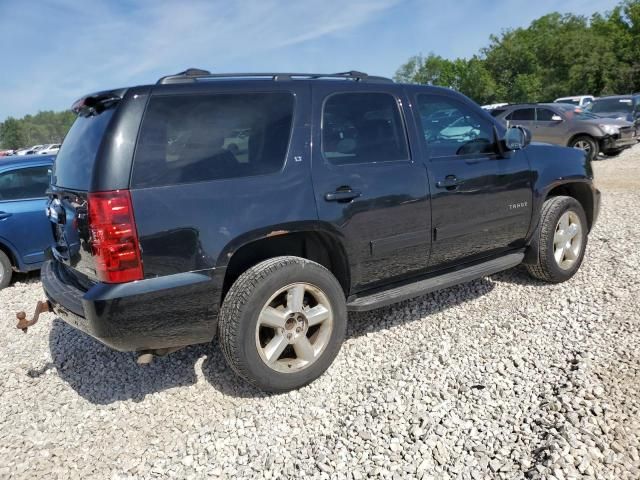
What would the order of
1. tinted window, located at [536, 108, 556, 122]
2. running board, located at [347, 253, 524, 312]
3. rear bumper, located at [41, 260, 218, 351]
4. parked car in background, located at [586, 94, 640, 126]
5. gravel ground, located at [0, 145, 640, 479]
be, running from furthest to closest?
parked car in background, located at [586, 94, 640, 126] → tinted window, located at [536, 108, 556, 122] → running board, located at [347, 253, 524, 312] → rear bumper, located at [41, 260, 218, 351] → gravel ground, located at [0, 145, 640, 479]

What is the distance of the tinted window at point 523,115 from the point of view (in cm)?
1483

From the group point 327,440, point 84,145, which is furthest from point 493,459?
point 84,145

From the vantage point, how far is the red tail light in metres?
2.64

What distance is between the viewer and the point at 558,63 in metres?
47.2

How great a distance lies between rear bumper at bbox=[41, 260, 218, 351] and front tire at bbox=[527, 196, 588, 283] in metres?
3.01

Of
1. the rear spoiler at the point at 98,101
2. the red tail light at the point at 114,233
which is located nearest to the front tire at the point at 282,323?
the red tail light at the point at 114,233

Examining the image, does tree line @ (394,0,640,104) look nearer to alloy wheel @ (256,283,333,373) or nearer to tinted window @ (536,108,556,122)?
tinted window @ (536,108,556,122)

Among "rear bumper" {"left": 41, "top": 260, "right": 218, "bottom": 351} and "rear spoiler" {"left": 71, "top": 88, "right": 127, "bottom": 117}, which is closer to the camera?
"rear bumper" {"left": 41, "top": 260, "right": 218, "bottom": 351}

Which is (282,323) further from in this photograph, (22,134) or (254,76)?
(22,134)

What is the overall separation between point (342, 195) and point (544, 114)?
13.2m

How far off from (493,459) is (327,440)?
839mm

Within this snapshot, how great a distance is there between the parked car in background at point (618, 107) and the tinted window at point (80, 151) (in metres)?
16.8

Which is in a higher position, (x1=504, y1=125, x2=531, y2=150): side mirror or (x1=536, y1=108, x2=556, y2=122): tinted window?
(x1=536, y1=108, x2=556, y2=122): tinted window

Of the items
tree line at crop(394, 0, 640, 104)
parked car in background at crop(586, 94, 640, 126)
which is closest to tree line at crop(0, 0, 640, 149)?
tree line at crop(394, 0, 640, 104)
